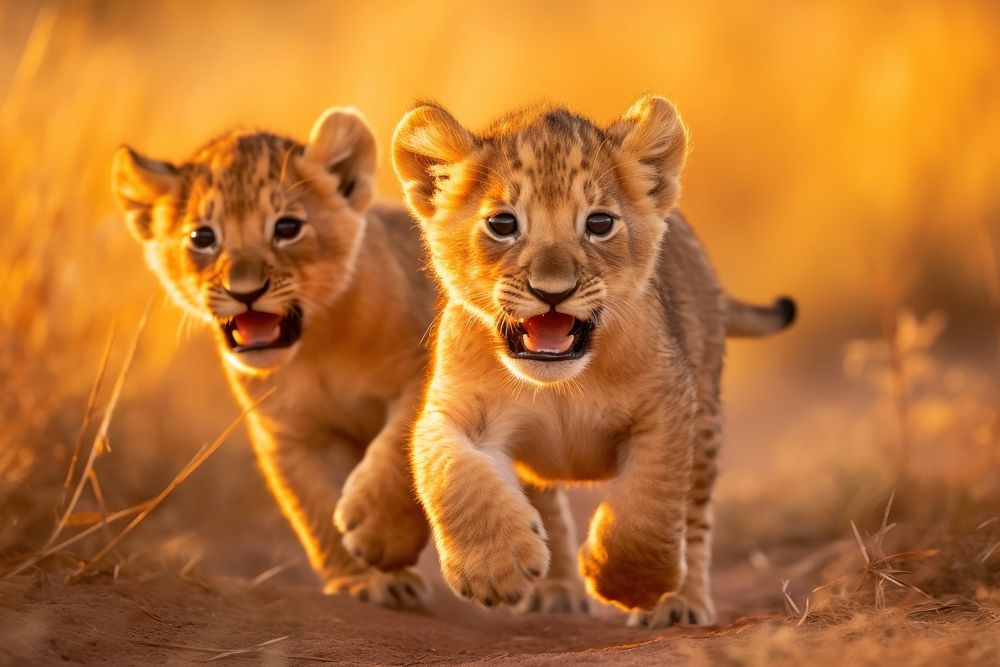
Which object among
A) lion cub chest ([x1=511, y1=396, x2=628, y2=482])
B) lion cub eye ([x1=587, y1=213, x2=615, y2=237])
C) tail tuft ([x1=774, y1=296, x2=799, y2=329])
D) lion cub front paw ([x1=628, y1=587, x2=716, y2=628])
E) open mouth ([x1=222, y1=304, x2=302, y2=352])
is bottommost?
lion cub front paw ([x1=628, y1=587, x2=716, y2=628])

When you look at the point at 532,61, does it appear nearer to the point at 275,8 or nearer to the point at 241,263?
the point at 275,8

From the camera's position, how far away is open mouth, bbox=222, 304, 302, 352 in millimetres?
5328

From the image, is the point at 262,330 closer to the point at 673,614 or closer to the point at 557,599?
the point at 557,599

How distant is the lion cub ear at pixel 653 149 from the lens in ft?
15.3

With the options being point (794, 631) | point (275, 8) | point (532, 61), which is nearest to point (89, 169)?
point (794, 631)

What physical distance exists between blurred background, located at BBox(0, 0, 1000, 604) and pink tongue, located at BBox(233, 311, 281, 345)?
485 mm

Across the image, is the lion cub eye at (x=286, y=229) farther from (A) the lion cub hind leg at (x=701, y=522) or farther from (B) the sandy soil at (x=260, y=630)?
(A) the lion cub hind leg at (x=701, y=522)

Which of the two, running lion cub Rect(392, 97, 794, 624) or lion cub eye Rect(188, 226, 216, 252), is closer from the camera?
running lion cub Rect(392, 97, 794, 624)

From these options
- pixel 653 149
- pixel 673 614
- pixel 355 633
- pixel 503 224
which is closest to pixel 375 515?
pixel 355 633

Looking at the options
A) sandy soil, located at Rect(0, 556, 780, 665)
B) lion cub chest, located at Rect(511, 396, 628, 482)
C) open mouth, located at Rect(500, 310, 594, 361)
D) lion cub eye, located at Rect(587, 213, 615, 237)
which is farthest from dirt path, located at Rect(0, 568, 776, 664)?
lion cub eye, located at Rect(587, 213, 615, 237)

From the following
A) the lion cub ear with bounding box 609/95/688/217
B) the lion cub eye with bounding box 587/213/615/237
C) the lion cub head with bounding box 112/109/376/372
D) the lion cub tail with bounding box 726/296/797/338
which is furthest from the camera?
the lion cub tail with bounding box 726/296/797/338

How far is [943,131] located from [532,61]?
421 cm

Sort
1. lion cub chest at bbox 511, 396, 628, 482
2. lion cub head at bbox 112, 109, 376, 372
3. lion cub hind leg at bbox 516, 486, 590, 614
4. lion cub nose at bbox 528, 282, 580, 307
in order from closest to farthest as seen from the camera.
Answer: lion cub nose at bbox 528, 282, 580, 307, lion cub chest at bbox 511, 396, 628, 482, lion cub head at bbox 112, 109, 376, 372, lion cub hind leg at bbox 516, 486, 590, 614

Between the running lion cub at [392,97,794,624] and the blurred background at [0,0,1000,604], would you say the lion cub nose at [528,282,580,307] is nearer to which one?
the running lion cub at [392,97,794,624]
